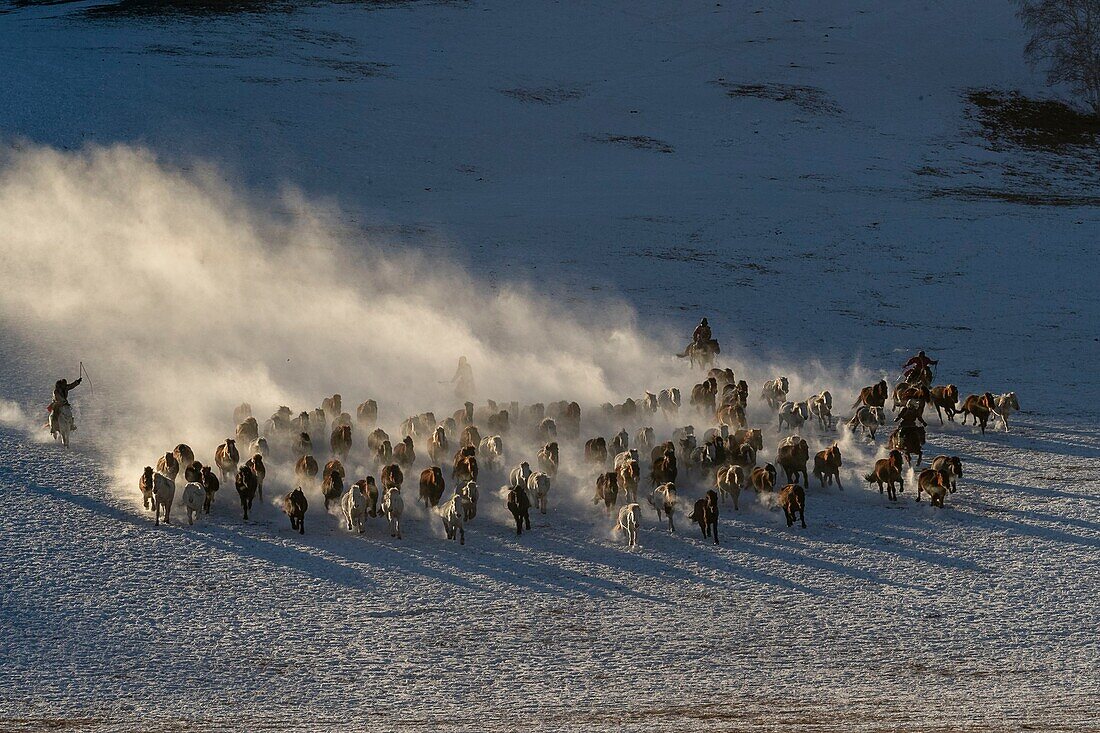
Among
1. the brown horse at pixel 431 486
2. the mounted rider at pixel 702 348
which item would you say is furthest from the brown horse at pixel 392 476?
the mounted rider at pixel 702 348

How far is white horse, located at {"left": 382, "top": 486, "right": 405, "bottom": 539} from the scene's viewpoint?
68.2 feet

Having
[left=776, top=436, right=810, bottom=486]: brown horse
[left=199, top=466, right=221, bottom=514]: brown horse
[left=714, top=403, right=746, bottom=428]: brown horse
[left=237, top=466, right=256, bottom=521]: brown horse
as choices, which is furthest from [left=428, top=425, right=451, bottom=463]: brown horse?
[left=776, top=436, right=810, bottom=486]: brown horse

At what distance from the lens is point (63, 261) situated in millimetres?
39000

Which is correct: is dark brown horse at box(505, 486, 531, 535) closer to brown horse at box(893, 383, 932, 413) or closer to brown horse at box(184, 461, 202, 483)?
brown horse at box(184, 461, 202, 483)

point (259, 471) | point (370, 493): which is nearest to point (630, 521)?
point (370, 493)

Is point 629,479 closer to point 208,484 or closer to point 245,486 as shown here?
point 245,486

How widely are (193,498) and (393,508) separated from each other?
3.31 metres

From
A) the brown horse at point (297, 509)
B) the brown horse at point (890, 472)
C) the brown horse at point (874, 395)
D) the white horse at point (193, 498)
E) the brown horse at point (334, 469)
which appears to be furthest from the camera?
the brown horse at point (874, 395)

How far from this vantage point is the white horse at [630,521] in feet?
67.8

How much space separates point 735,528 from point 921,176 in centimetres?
3598

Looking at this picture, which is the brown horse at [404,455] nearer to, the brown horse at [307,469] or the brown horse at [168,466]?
the brown horse at [307,469]

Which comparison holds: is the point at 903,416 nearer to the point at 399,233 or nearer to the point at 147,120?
the point at 399,233

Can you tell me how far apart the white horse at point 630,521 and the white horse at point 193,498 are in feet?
22.5

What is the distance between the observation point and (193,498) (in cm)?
2105
